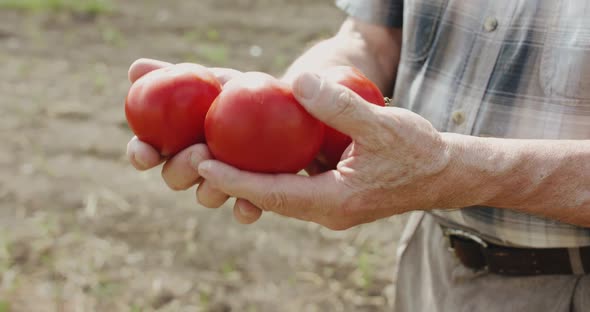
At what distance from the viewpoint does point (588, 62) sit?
4.43 feet

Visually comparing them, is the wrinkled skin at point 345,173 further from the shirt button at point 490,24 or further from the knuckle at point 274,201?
the shirt button at point 490,24

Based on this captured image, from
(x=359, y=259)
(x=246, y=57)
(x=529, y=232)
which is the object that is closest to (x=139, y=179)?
(x=359, y=259)

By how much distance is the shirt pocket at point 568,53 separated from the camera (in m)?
1.35

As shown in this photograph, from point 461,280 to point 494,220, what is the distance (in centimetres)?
24

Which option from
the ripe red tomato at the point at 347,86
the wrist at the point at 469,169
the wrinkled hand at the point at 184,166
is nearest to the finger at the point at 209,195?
the wrinkled hand at the point at 184,166

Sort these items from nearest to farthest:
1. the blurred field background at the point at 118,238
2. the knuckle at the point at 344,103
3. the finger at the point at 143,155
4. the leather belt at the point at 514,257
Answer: the knuckle at the point at 344,103
the finger at the point at 143,155
the leather belt at the point at 514,257
the blurred field background at the point at 118,238

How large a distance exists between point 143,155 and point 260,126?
0.79 ft

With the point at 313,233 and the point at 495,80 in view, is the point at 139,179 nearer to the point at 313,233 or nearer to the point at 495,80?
the point at 313,233

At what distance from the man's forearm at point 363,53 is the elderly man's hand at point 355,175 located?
443 mm

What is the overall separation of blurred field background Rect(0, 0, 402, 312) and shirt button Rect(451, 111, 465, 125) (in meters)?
1.47

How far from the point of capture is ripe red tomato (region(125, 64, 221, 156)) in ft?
4.36

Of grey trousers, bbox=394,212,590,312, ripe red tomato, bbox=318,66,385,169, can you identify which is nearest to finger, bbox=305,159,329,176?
ripe red tomato, bbox=318,66,385,169

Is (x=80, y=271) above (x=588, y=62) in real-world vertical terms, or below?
below

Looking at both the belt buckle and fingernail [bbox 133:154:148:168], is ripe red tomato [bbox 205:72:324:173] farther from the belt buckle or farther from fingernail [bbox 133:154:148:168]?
the belt buckle
